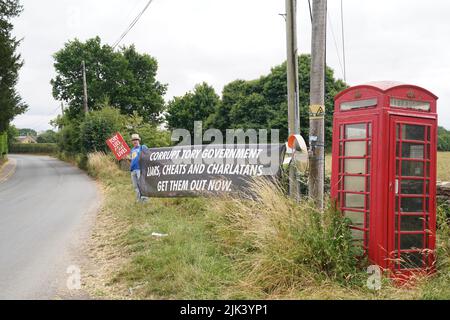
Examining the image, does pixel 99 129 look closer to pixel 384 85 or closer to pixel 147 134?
pixel 147 134

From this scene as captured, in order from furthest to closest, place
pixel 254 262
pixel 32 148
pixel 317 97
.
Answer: pixel 32 148 < pixel 317 97 < pixel 254 262

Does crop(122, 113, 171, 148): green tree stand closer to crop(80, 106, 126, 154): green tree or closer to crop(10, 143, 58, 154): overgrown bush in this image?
crop(80, 106, 126, 154): green tree

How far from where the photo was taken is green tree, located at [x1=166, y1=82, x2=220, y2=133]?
48.9 metres

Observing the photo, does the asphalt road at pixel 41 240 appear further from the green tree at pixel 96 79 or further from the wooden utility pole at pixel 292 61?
the green tree at pixel 96 79

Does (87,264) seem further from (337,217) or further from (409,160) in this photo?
(409,160)

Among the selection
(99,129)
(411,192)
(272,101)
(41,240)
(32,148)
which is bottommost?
(41,240)

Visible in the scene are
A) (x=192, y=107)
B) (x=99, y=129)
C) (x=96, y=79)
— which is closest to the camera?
(x=99, y=129)

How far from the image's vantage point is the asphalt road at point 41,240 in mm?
5504

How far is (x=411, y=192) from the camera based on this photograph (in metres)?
5.47

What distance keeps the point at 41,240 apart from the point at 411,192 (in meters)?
6.63

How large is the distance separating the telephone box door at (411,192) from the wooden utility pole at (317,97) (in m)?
1.08

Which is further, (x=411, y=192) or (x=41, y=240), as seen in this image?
(x=41, y=240)

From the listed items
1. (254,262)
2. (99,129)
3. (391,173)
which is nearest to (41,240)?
(254,262)

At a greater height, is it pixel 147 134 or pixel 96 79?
pixel 96 79
